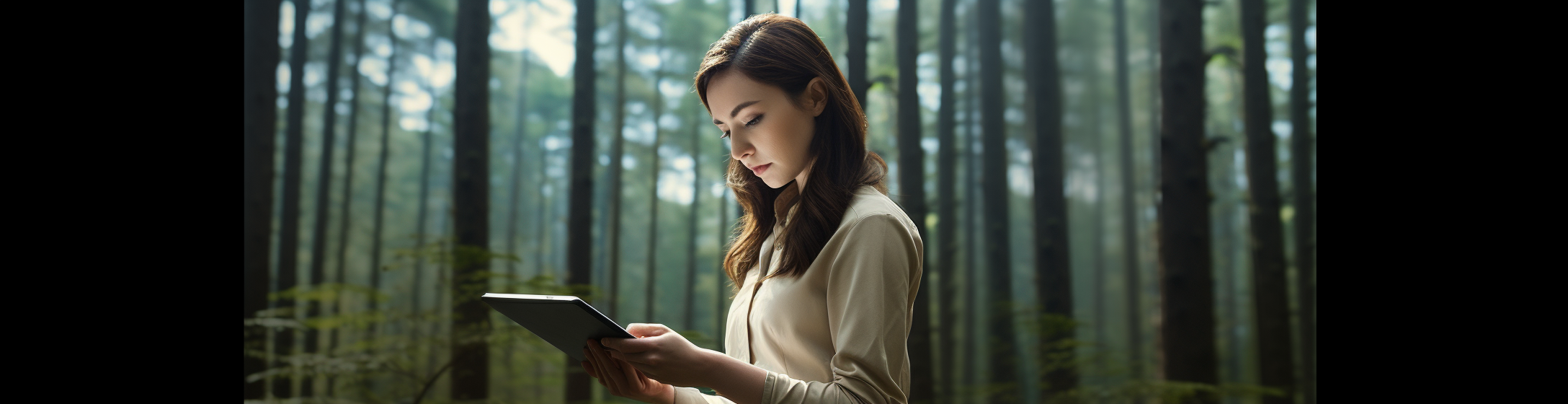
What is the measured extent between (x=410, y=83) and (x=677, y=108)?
97.3 inches

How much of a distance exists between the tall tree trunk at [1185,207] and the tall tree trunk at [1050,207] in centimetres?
60

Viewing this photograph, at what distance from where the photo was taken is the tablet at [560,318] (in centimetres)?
88

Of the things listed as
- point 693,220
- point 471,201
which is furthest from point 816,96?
point 693,220

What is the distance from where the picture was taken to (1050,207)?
4434 mm

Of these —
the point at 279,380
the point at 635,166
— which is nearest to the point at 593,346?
the point at 279,380

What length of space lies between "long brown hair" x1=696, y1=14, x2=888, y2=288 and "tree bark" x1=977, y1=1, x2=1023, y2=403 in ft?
11.4

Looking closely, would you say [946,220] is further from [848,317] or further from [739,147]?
[848,317]

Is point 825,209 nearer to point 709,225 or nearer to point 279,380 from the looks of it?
point 279,380

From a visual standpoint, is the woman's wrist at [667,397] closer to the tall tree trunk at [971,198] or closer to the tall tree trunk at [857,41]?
the tall tree trunk at [857,41]

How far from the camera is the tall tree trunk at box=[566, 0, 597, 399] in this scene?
439 cm

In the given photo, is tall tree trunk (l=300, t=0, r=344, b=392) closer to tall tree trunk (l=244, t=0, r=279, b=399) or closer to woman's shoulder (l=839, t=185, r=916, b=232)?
tall tree trunk (l=244, t=0, r=279, b=399)

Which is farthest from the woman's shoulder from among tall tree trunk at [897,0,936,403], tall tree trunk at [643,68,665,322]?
tall tree trunk at [643,68,665,322]

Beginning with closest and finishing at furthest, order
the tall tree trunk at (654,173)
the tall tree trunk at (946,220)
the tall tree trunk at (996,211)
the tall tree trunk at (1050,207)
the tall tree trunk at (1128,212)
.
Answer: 1. the tall tree trunk at (1050,207)
2. the tall tree trunk at (996,211)
3. the tall tree trunk at (946,220)
4. the tall tree trunk at (654,173)
5. the tall tree trunk at (1128,212)

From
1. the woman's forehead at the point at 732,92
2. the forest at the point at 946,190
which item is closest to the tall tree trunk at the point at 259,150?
the forest at the point at 946,190
